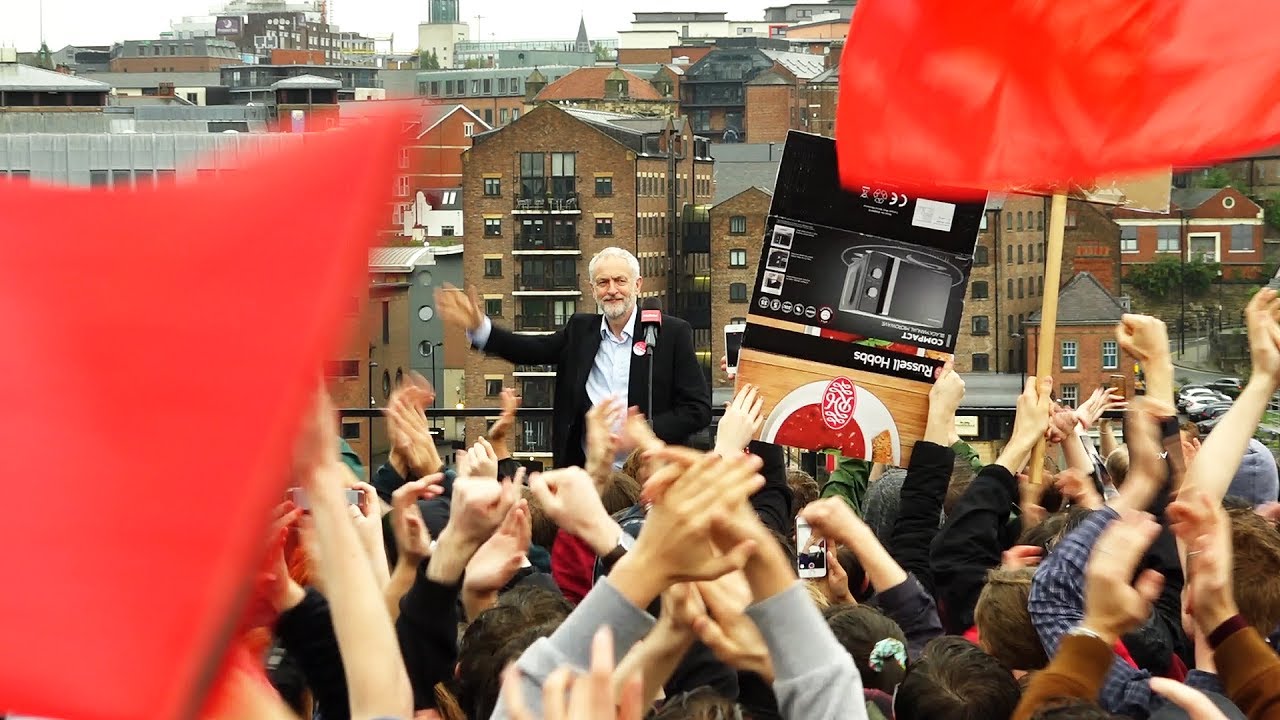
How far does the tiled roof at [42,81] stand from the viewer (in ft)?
358

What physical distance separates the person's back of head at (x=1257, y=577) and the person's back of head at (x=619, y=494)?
1.69 m

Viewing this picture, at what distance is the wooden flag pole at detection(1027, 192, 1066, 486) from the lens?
495 cm

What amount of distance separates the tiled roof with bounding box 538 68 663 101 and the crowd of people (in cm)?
12213

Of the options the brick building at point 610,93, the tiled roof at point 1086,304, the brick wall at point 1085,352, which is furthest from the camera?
the brick building at point 610,93

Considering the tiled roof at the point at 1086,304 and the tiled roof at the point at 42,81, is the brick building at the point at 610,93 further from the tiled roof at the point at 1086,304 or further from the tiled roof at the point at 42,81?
the tiled roof at the point at 1086,304

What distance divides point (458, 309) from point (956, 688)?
3.55 metres

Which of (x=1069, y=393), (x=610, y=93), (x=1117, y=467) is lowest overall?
(x=1069, y=393)

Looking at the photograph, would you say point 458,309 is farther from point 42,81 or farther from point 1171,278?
point 42,81

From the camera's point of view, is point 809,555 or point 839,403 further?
point 839,403

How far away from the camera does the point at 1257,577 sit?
3369mm

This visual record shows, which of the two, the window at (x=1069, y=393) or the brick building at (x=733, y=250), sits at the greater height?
the brick building at (x=733, y=250)

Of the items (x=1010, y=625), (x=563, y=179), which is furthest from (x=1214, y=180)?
(x=1010, y=625)

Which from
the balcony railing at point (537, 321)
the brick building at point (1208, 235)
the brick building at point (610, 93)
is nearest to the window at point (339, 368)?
the balcony railing at point (537, 321)

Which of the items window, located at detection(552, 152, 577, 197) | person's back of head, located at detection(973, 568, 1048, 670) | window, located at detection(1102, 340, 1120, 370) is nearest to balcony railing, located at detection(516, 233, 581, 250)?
window, located at detection(552, 152, 577, 197)
